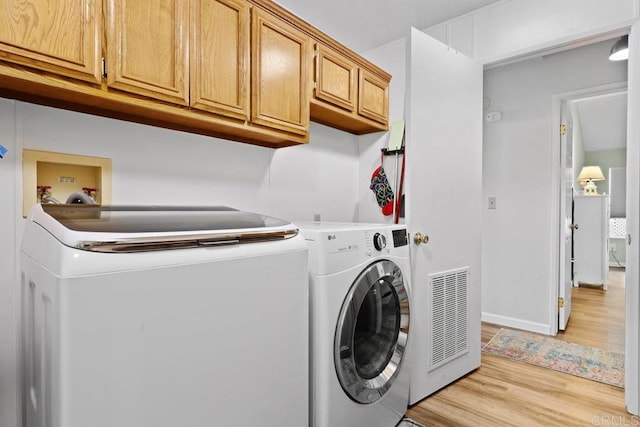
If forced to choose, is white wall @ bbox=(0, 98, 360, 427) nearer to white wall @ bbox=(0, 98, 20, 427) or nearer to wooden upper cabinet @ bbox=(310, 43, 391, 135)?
white wall @ bbox=(0, 98, 20, 427)

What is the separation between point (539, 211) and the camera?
321 cm

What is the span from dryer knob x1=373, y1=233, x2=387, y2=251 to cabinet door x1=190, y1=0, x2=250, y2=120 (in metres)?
0.83

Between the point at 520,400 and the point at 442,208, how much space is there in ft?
4.05

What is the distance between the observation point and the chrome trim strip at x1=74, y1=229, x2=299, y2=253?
0.80 meters

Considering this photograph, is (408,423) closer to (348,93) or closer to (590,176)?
(348,93)

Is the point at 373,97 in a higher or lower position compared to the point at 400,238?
higher

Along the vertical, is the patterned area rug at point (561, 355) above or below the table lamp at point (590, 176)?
below

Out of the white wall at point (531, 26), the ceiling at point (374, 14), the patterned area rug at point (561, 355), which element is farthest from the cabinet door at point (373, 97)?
the patterned area rug at point (561, 355)

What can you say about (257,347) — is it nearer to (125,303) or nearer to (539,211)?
(125,303)

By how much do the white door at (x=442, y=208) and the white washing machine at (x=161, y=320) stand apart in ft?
3.17

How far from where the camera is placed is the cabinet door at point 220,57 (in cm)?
140

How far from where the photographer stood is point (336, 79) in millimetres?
2066

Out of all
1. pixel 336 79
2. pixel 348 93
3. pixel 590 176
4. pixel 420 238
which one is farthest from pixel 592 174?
pixel 336 79

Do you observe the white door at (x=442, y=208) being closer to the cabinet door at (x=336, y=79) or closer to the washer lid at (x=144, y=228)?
the cabinet door at (x=336, y=79)
